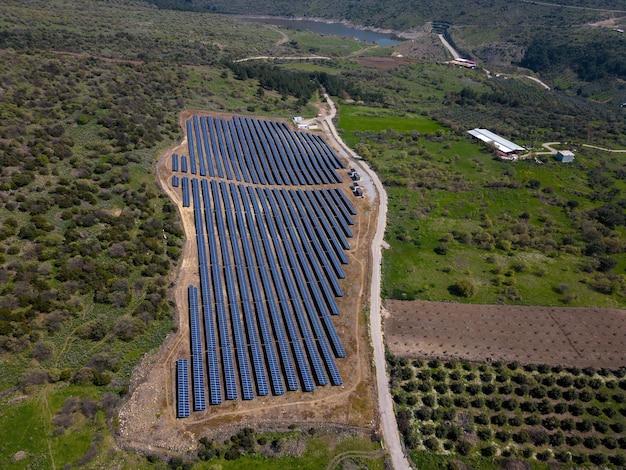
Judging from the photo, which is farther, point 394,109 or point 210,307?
point 394,109

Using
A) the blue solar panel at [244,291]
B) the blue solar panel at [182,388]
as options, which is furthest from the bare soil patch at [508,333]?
the blue solar panel at [182,388]

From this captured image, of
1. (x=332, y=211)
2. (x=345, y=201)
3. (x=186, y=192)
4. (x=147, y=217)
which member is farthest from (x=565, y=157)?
(x=147, y=217)

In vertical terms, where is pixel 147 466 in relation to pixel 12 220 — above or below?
below

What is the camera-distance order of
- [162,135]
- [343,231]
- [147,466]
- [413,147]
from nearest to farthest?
[147,466] → [343,231] → [162,135] → [413,147]

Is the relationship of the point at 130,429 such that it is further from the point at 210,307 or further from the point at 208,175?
the point at 208,175

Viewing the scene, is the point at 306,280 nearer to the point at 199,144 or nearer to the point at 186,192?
the point at 186,192

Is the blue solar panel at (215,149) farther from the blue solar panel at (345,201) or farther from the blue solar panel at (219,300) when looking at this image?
the blue solar panel at (345,201)

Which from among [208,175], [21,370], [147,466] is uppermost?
[208,175]

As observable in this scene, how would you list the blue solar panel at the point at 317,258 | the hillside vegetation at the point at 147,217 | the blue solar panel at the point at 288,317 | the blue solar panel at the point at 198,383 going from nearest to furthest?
the hillside vegetation at the point at 147,217
the blue solar panel at the point at 198,383
the blue solar panel at the point at 288,317
the blue solar panel at the point at 317,258

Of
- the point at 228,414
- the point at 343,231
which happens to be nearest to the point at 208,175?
the point at 343,231
